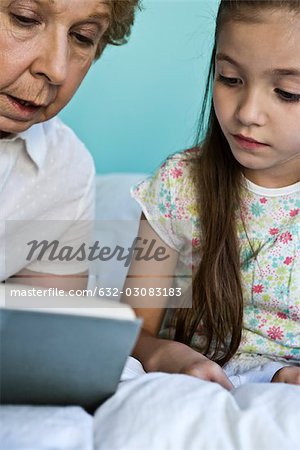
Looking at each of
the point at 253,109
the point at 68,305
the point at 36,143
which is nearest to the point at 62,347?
the point at 68,305

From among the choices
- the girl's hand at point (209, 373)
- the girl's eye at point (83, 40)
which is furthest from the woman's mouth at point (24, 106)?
the girl's hand at point (209, 373)

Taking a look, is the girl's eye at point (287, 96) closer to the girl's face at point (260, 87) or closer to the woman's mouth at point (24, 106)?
the girl's face at point (260, 87)

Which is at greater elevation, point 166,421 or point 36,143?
point 36,143

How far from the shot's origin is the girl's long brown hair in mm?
1202

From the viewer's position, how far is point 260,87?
1045 millimetres

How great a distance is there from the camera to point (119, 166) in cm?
238

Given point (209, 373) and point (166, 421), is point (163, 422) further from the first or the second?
point (209, 373)

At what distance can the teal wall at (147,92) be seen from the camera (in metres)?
2.26

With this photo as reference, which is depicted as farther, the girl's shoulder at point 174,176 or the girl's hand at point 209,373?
the girl's shoulder at point 174,176

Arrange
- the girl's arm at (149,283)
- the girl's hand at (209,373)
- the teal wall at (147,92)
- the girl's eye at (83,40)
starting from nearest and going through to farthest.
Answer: the girl's hand at (209,373) < the girl's eye at (83,40) < the girl's arm at (149,283) < the teal wall at (147,92)

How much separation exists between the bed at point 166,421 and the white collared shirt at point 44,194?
0.60 meters

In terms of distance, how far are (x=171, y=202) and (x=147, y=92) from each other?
1087mm

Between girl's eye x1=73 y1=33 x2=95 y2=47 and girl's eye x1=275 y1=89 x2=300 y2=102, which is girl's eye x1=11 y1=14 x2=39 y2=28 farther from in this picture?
girl's eye x1=275 y1=89 x2=300 y2=102

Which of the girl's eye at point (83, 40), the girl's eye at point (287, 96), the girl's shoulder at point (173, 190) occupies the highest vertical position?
the girl's eye at point (83, 40)
